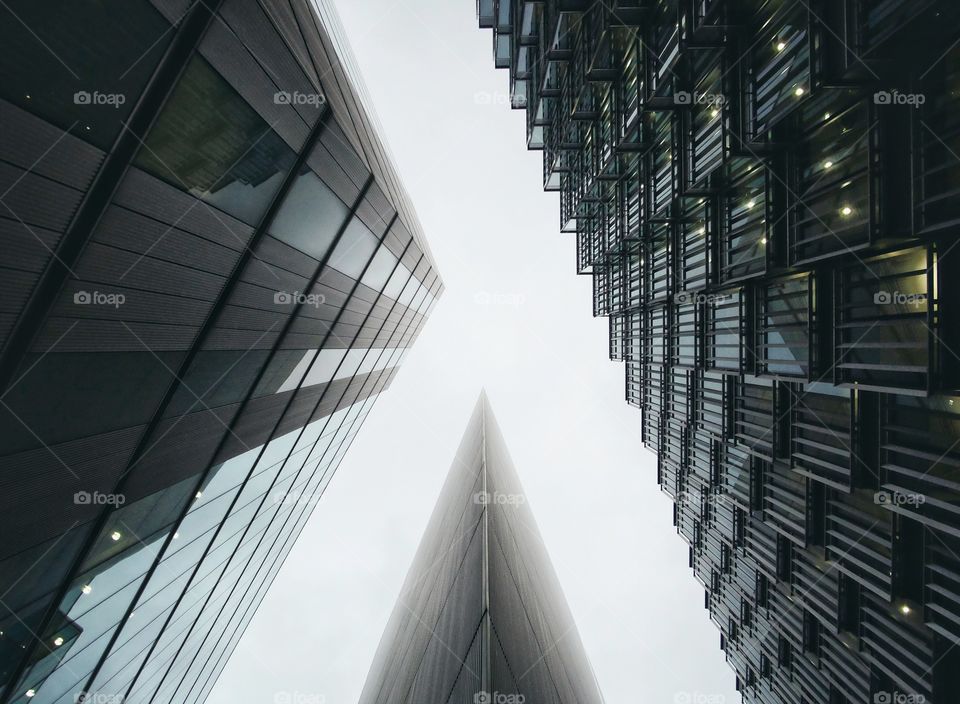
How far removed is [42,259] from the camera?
5.46 m

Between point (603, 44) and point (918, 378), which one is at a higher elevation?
point (603, 44)

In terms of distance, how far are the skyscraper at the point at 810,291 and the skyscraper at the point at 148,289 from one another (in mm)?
14643

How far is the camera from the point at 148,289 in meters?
7.02

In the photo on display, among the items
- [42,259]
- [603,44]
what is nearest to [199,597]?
[42,259]

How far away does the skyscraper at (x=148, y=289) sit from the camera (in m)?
5.29

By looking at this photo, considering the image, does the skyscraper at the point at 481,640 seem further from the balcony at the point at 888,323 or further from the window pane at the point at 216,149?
the balcony at the point at 888,323

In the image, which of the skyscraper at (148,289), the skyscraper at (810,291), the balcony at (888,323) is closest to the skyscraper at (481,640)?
the skyscraper at (148,289)

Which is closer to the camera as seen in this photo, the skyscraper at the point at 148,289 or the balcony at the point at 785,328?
the skyscraper at the point at 148,289

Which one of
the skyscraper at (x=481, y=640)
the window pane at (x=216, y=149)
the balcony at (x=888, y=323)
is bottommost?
the skyscraper at (x=481, y=640)

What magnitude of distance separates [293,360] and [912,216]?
58.0 feet

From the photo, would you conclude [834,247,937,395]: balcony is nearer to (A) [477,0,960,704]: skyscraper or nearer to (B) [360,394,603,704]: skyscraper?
(A) [477,0,960,704]: skyscraper

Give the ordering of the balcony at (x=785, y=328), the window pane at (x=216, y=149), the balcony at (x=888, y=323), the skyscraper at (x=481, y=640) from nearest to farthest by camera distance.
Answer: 1. the window pane at (x=216, y=149)
2. the skyscraper at (x=481, y=640)
3. the balcony at (x=888, y=323)
4. the balcony at (x=785, y=328)

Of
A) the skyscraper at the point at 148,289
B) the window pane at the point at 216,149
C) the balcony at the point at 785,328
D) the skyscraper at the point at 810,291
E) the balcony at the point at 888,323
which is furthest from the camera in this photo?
the balcony at the point at 785,328

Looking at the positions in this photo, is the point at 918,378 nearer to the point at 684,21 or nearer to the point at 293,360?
the point at 684,21
